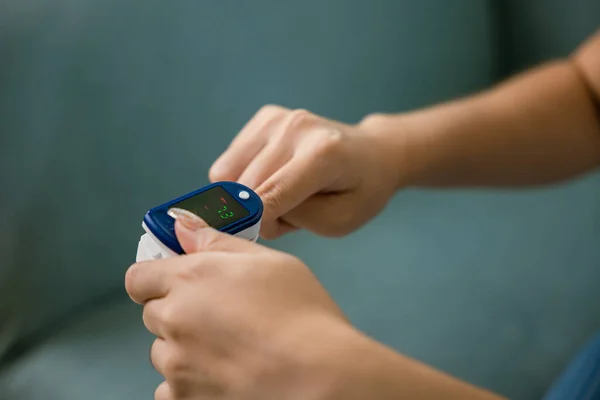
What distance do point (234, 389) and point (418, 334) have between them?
16.3 inches

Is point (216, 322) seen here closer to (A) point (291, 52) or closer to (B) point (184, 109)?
(B) point (184, 109)

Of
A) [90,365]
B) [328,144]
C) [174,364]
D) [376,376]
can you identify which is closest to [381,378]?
[376,376]

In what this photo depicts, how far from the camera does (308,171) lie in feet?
1.62

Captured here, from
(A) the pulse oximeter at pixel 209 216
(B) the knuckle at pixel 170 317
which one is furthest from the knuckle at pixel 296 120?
(B) the knuckle at pixel 170 317

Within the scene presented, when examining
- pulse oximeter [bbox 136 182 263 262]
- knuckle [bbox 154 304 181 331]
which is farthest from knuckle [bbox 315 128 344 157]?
knuckle [bbox 154 304 181 331]

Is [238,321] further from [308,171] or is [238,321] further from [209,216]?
[308,171]

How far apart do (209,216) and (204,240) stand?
34 millimetres

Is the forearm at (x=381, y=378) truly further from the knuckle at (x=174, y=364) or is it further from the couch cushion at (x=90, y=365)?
the couch cushion at (x=90, y=365)

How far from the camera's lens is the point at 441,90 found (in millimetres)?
1013

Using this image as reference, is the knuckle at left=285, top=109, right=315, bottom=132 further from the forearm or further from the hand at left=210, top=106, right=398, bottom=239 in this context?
the forearm

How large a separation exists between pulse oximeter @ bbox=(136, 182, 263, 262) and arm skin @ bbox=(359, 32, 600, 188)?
24 cm

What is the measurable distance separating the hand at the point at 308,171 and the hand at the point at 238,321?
136 mm

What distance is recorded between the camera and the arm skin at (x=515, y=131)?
2.06ft

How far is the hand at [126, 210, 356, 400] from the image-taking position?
324mm
